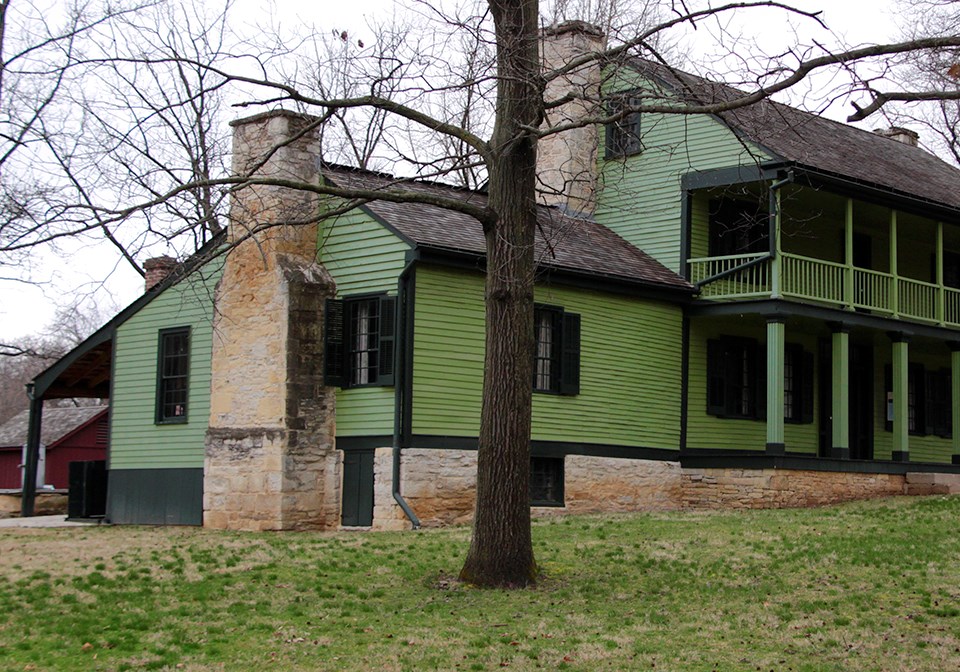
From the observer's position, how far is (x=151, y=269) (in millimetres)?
26906

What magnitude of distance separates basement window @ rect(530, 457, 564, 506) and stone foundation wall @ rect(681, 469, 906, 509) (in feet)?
9.88

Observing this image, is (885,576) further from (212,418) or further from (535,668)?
(212,418)

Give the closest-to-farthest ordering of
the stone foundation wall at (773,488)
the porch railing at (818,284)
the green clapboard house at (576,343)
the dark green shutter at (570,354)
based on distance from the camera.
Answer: the green clapboard house at (576,343) < the dark green shutter at (570,354) < the stone foundation wall at (773,488) < the porch railing at (818,284)

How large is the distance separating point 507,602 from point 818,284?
1335cm

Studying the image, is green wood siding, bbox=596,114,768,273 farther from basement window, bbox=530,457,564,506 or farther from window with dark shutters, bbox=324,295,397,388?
window with dark shutters, bbox=324,295,397,388

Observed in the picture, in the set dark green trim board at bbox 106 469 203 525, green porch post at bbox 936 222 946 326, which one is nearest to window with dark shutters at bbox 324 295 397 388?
dark green trim board at bbox 106 469 203 525

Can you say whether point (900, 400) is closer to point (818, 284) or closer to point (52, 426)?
point (818, 284)

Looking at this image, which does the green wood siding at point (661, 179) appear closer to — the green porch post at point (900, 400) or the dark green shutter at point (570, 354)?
the dark green shutter at point (570, 354)

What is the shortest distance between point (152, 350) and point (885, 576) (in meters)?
14.4

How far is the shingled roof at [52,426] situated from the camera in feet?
132

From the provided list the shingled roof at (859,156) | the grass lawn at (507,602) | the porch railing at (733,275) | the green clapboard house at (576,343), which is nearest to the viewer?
the grass lawn at (507,602)

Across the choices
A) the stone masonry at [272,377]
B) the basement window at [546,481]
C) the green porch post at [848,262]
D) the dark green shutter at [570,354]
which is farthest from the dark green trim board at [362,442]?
the green porch post at [848,262]

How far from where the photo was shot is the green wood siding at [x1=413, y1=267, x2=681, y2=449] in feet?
63.5

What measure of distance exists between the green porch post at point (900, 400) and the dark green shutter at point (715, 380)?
11.0ft
